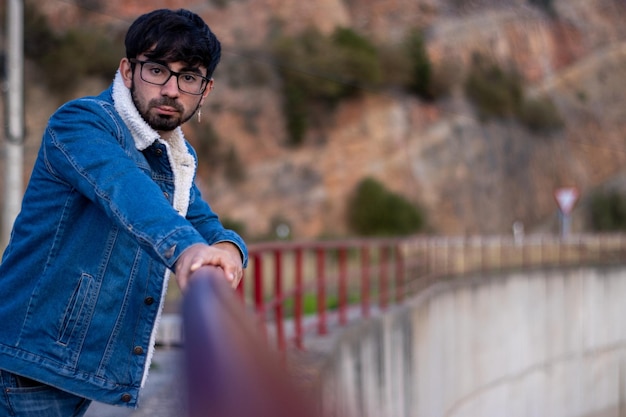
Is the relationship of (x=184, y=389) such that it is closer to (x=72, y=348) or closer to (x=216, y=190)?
(x=72, y=348)

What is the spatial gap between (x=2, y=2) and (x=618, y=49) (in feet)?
115

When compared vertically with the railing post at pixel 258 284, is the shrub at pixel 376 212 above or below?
below

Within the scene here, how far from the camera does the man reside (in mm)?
2078

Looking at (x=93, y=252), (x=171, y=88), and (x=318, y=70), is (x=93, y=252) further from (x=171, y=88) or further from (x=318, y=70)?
(x=318, y=70)

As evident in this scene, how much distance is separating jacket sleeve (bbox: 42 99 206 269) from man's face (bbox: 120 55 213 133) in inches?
3.3

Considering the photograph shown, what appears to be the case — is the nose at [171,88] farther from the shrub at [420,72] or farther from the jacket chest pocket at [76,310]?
the shrub at [420,72]

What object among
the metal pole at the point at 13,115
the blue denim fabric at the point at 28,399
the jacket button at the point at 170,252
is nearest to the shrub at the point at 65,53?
Answer: the metal pole at the point at 13,115

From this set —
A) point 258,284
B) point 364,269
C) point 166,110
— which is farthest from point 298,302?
point 166,110

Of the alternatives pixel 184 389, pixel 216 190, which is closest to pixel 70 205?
pixel 184 389

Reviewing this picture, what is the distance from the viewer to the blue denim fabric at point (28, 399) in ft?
6.97

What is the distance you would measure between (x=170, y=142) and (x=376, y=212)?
3168 centimetres

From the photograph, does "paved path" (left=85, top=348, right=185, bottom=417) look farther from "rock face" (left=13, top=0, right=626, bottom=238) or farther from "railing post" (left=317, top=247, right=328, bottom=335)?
"rock face" (left=13, top=0, right=626, bottom=238)

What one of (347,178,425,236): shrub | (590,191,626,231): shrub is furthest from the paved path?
(590,191,626,231): shrub

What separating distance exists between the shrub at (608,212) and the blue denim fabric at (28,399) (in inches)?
1798
